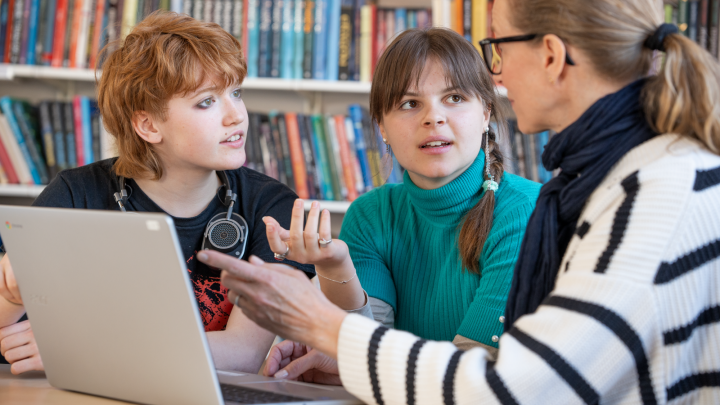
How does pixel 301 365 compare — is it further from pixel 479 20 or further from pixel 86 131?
pixel 86 131

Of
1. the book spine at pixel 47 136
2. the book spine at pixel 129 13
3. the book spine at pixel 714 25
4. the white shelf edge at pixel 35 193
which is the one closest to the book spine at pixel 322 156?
the white shelf edge at pixel 35 193

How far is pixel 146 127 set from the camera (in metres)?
1.37

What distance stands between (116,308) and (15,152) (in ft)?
5.30

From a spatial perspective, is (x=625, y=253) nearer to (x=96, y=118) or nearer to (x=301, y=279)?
(x=301, y=279)

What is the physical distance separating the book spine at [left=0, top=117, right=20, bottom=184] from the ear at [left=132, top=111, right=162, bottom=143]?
3.31 ft

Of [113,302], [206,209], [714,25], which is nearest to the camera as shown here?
[113,302]

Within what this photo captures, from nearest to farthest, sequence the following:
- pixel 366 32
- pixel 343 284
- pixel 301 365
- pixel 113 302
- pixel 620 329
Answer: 1. pixel 620 329
2. pixel 113 302
3. pixel 301 365
4. pixel 343 284
5. pixel 366 32

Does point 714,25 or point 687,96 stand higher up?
point 714,25

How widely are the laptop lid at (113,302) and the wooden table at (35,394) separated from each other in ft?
0.05

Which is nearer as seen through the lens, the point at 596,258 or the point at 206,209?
the point at 596,258

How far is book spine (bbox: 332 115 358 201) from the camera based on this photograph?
2084 mm

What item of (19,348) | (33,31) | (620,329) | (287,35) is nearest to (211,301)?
(19,348)

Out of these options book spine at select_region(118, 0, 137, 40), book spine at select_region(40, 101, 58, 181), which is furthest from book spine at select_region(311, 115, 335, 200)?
book spine at select_region(40, 101, 58, 181)

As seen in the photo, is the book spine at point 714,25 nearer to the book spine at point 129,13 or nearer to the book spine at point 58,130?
the book spine at point 129,13
